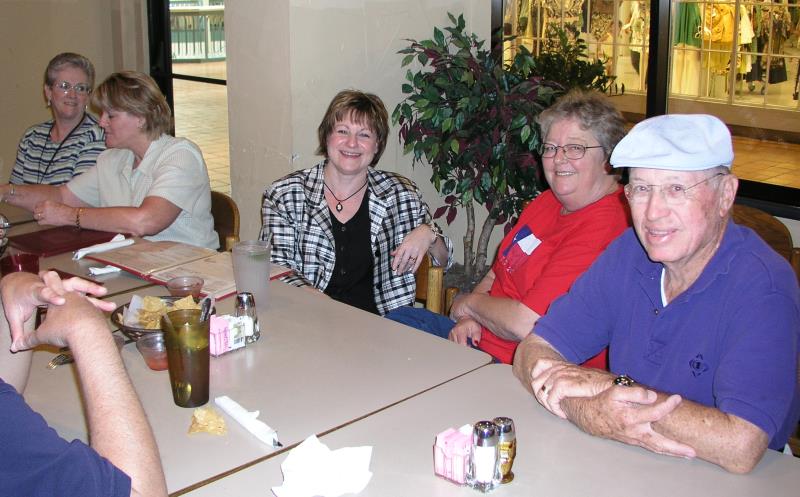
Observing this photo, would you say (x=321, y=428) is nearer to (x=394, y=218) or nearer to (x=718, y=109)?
(x=394, y=218)

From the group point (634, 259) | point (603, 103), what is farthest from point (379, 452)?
point (603, 103)

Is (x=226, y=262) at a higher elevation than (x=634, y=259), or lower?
lower

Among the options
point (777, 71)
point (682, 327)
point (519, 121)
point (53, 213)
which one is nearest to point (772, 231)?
point (777, 71)

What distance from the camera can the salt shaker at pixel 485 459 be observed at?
1323mm

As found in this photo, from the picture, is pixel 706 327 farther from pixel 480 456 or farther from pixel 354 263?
pixel 354 263

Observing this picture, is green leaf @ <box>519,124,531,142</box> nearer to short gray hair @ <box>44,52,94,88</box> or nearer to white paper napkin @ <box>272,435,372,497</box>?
short gray hair @ <box>44,52,94,88</box>

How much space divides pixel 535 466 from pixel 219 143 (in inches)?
277

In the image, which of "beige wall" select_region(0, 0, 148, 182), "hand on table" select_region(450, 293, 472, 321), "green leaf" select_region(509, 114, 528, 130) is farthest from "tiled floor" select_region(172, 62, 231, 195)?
"hand on table" select_region(450, 293, 472, 321)

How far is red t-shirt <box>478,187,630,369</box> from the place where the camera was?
2199 millimetres

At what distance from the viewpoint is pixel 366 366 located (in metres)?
1.81

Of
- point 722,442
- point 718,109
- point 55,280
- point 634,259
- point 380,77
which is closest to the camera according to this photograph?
point 722,442

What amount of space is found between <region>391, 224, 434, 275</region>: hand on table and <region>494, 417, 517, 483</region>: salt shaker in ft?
4.31

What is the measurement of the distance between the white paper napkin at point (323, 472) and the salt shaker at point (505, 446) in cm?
22

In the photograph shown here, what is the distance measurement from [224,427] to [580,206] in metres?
1.25
